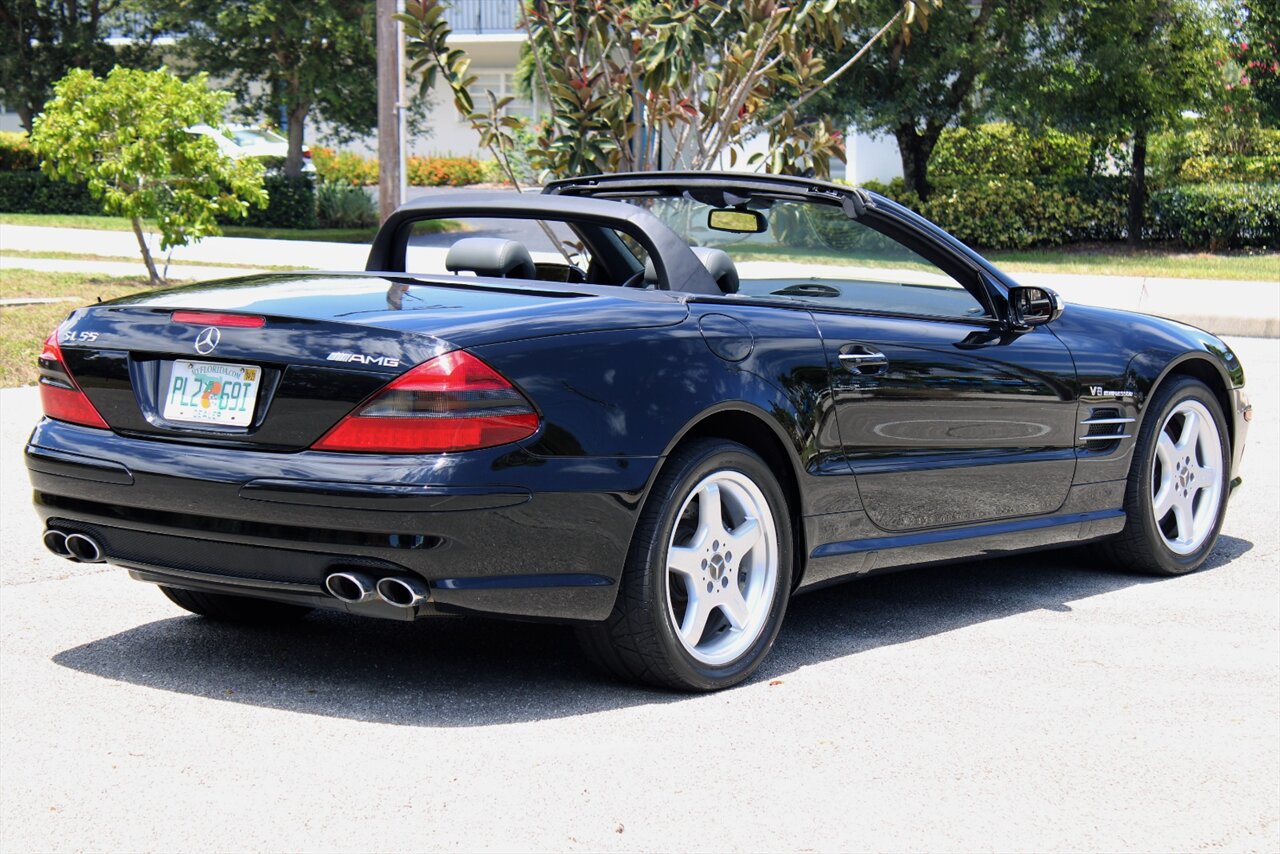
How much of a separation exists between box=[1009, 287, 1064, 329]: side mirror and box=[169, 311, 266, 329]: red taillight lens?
2.65m

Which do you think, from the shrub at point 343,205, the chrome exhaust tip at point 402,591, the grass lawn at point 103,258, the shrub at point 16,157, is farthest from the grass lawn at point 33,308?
the shrub at point 16,157

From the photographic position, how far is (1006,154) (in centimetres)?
2898

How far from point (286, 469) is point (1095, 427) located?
10.2ft

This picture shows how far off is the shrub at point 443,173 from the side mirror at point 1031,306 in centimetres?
3252

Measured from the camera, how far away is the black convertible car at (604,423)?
4133mm

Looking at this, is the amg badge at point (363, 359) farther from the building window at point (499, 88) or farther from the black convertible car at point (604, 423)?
the building window at point (499, 88)

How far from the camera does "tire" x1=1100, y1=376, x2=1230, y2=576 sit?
247 inches

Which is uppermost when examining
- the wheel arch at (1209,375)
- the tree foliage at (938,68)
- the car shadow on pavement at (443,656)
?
the tree foliage at (938,68)

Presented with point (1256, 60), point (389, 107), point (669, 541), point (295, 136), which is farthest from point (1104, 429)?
point (295, 136)

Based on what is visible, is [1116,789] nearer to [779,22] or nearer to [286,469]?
[286,469]

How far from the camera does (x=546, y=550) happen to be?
13.9 feet

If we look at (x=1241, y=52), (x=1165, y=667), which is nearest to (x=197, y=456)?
(x=1165, y=667)

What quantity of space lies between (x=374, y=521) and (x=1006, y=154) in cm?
2634

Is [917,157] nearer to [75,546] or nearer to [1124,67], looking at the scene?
[1124,67]
